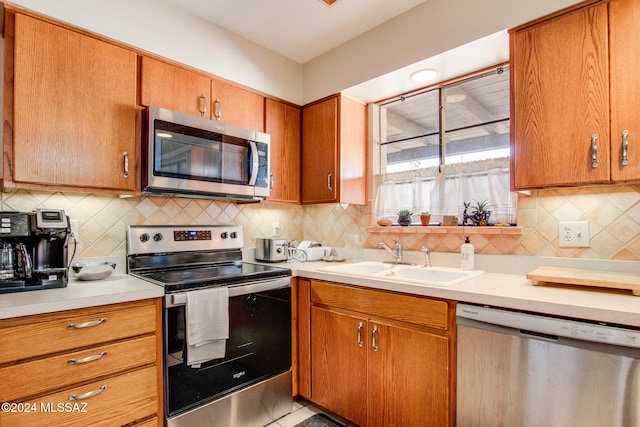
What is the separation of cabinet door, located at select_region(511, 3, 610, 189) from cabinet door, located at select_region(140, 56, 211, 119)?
5.64ft

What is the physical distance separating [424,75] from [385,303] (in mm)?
1428

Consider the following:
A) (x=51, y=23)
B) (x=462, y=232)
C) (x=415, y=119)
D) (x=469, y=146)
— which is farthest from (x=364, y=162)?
(x=51, y=23)

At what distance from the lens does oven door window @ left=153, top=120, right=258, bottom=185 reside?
Answer: 5.82 ft

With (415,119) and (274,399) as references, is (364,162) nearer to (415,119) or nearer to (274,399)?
(415,119)

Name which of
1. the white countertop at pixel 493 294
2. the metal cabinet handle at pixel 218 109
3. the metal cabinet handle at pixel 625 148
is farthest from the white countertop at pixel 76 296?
the metal cabinet handle at pixel 625 148

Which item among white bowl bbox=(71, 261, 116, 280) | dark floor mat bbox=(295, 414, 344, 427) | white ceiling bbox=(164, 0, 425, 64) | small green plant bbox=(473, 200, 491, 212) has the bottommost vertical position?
dark floor mat bbox=(295, 414, 344, 427)

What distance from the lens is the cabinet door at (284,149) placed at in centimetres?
243

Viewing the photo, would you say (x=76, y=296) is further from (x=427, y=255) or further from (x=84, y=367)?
(x=427, y=255)

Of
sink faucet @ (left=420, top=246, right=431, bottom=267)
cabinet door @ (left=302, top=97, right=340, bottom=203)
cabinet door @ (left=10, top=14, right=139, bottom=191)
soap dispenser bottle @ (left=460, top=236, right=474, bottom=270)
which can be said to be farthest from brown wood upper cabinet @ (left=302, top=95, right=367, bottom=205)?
cabinet door @ (left=10, top=14, right=139, bottom=191)

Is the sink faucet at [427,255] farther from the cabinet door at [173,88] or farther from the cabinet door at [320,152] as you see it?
the cabinet door at [173,88]

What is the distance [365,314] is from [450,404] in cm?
53

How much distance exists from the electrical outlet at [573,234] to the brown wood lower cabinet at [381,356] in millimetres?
749

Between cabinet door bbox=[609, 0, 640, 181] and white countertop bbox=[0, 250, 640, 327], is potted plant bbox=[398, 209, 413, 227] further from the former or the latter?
cabinet door bbox=[609, 0, 640, 181]

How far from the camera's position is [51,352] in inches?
48.4
